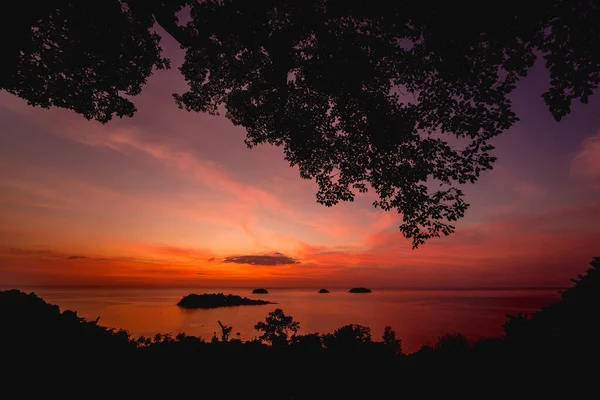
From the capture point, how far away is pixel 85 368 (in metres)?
4.87

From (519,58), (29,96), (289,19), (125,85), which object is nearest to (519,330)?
(519,58)

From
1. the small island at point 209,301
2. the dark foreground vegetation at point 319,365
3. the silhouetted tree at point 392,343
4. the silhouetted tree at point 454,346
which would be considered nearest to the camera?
the dark foreground vegetation at point 319,365

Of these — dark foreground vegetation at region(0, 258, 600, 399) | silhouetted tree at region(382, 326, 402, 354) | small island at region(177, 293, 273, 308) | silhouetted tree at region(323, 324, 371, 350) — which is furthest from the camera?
small island at region(177, 293, 273, 308)

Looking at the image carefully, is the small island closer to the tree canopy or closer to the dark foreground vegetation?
the tree canopy

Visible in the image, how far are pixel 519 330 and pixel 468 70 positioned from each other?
7.13m

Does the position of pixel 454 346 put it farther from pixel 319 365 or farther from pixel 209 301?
pixel 209 301

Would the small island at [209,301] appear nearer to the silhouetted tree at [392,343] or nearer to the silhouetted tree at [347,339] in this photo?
the silhouetted tree at [392,343]

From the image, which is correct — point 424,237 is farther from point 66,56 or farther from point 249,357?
point 66,56

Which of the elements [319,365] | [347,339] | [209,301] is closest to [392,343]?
[347,339]

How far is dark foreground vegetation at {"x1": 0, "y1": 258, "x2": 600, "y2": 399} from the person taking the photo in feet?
14.2

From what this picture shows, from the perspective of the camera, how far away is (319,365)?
223 inches

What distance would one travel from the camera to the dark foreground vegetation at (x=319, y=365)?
4.34m

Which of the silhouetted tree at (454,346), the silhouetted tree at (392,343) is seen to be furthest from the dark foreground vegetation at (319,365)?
the silhouetted tree at (392,343)

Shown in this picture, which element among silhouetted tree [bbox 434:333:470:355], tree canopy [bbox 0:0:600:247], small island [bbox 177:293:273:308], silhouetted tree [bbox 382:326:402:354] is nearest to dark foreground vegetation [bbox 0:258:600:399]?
silhouetted tree [bbox 434:333:470:355]
